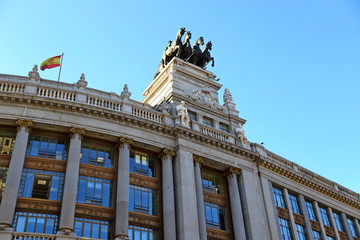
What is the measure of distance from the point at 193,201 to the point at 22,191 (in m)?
13.2

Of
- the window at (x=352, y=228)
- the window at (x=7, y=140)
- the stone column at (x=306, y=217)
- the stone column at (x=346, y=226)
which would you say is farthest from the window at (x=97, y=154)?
the window at (x=352, y=228)

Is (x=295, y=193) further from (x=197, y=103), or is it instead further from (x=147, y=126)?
(x=147, y=126)

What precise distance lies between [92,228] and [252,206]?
15.1 metres

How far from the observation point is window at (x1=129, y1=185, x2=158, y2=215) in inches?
1405

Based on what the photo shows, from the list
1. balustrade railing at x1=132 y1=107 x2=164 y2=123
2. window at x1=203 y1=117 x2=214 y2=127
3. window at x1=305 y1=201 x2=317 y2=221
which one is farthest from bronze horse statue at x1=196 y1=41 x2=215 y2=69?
window at x1=305 y1=201 x2=317 y2=221

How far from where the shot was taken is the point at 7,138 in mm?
35281

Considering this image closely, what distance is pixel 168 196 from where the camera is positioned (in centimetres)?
3666

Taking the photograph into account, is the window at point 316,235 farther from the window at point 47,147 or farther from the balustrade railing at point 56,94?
the balustrade railing at point 56,94

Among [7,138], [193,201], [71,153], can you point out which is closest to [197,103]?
[193,201]

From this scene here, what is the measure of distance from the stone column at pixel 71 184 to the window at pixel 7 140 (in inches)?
174

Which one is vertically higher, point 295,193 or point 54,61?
point 54,61

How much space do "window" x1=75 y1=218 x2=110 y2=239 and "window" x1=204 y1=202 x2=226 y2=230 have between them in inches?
360

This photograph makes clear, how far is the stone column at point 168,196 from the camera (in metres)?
34.7

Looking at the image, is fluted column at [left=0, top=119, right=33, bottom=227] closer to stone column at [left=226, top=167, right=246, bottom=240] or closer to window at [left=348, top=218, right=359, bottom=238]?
stone column at [left=226, top=167, right=246, bottom=240]
